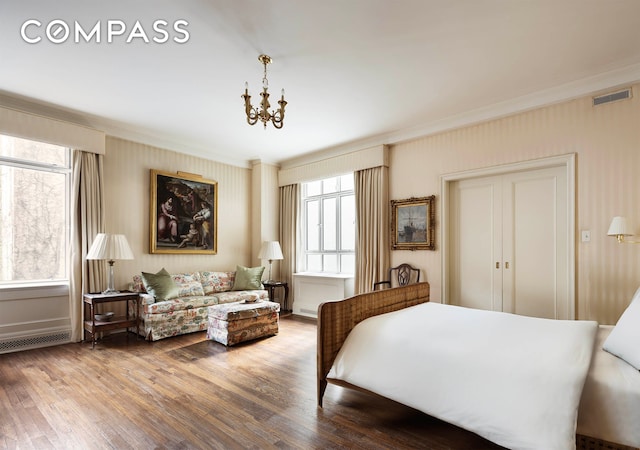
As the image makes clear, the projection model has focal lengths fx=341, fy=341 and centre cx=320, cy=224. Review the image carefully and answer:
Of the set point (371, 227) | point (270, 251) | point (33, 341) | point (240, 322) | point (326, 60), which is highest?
point (326, 60)

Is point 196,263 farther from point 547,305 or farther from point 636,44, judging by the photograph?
point 636,44

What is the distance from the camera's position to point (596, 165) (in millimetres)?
3395

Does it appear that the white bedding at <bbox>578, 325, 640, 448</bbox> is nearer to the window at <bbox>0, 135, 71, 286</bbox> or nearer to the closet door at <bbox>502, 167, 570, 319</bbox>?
the closet door at <bbox>502, 167, 570, 319</bbox>

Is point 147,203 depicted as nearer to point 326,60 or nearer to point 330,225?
point 330,225

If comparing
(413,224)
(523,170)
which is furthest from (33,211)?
(523,170)

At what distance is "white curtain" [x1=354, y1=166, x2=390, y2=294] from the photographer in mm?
5004

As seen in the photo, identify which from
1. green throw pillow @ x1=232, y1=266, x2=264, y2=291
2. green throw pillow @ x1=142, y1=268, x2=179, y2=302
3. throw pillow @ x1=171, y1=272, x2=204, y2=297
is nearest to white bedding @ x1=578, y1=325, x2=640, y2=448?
green throw pillow @ x1=142, y1=268, x2=179, y2=302

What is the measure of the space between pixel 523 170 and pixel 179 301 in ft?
14.8

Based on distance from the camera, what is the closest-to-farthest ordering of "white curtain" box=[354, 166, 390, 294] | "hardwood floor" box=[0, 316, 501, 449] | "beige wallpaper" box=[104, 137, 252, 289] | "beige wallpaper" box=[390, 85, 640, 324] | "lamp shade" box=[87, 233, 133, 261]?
1. "hardwood floor" box=[0, 316, 501, 449]
2. "beige wallpaper" box=[390, 85, 640, 324]
3. "lamp shade" box=[87, 233, 133, 261]
4. "beige wallpaper" box=[104, 137, 252, 289]
5. "white curtain" box=[354, 166, 390, 294]

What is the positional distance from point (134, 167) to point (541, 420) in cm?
528

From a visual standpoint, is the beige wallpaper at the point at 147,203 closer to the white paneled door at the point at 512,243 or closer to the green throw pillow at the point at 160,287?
the green throw pillow at the point at 160,287

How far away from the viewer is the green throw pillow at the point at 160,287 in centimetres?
443

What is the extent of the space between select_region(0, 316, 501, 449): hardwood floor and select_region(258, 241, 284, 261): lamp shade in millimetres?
2262

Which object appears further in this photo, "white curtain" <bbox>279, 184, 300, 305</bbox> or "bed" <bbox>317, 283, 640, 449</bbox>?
"white curtain" <bbox>279, 184, 300, 305</bbox>
